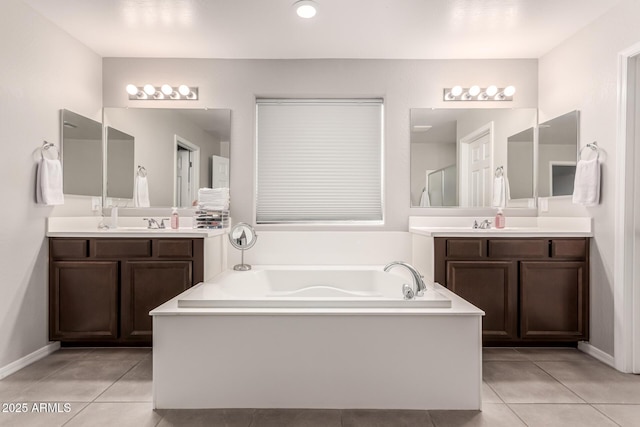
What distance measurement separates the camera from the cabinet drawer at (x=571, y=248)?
2.88 m

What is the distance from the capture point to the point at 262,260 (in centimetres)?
348

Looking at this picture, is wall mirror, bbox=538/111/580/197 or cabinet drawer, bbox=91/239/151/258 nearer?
cabinet drawer, bbox=91/239/151/258

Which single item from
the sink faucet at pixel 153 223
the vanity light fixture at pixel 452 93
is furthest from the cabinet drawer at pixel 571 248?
the sink faucet at pixel 153 223

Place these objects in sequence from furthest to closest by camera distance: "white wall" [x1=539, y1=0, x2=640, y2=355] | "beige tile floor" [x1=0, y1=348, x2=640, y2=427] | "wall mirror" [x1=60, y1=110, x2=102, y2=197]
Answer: "wall mirror" [x1=60, y1=110, x2=102, y2=197]
"white wall" [x1=539, y1=0, x2=640, y2=355]
"beige tile floor" [x1=0, y1=348, x2=640, y2=427]

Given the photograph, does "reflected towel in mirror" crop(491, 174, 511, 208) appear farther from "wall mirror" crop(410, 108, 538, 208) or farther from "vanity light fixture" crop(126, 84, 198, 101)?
"vanity light fixture" crop(126, 84, 198, 101)

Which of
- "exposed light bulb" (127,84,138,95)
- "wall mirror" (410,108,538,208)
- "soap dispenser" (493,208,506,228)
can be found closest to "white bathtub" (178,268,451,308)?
"wall mirror" (410,108,538,208)

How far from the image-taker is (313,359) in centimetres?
199

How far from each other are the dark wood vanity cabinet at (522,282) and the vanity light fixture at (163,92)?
239 centimetres

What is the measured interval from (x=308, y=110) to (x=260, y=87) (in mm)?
464

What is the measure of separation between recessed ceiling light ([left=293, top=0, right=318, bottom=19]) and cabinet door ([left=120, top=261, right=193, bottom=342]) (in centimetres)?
186

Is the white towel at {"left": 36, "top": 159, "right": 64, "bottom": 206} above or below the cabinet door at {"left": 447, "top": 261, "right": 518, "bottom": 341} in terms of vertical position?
above

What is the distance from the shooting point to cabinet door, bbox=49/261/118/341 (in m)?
2.85

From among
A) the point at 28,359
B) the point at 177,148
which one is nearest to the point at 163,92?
the point at 177,148

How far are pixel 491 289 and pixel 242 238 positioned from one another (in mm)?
1934
